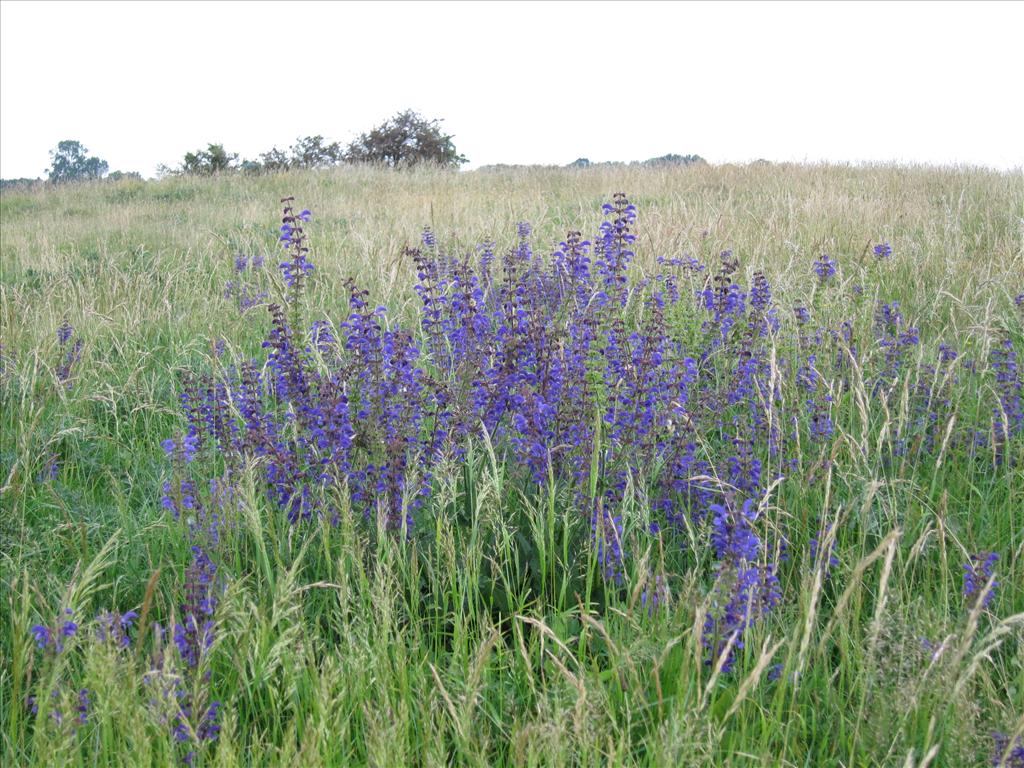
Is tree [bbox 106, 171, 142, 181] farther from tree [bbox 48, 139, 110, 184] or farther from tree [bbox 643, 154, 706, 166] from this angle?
tree [bbox 48, 139, 110, 184]

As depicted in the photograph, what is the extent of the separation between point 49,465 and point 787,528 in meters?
3.09

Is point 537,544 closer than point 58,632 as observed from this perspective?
No

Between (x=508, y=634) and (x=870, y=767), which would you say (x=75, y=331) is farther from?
(x=870, y=767)

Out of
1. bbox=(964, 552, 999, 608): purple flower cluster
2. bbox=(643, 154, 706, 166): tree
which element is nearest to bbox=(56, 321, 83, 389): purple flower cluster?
bbox=(964, 552, 999, 608): purple flower cluster

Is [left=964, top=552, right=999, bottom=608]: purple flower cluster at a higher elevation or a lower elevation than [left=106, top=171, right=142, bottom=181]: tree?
lower

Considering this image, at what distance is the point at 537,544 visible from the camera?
102 inches

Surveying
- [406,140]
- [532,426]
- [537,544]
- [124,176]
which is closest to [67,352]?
[532,426]

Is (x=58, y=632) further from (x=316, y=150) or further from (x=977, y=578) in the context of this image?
(x=316, y=150)

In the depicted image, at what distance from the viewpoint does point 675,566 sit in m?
2.83

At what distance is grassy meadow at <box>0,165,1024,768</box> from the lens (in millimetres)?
1848

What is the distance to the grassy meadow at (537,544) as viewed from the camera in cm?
185

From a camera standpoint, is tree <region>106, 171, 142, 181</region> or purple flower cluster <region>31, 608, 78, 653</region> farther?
tree <region>106, 171, 142, 181</region>

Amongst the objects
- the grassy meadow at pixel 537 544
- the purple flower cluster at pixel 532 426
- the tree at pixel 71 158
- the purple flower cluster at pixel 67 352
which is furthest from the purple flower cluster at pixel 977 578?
the tree at pixel 71 158

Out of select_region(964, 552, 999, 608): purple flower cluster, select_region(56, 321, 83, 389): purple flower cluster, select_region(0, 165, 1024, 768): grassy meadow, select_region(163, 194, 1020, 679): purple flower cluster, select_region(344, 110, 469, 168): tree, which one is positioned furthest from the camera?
→ select_region(344, 110, 469, 168): tree
